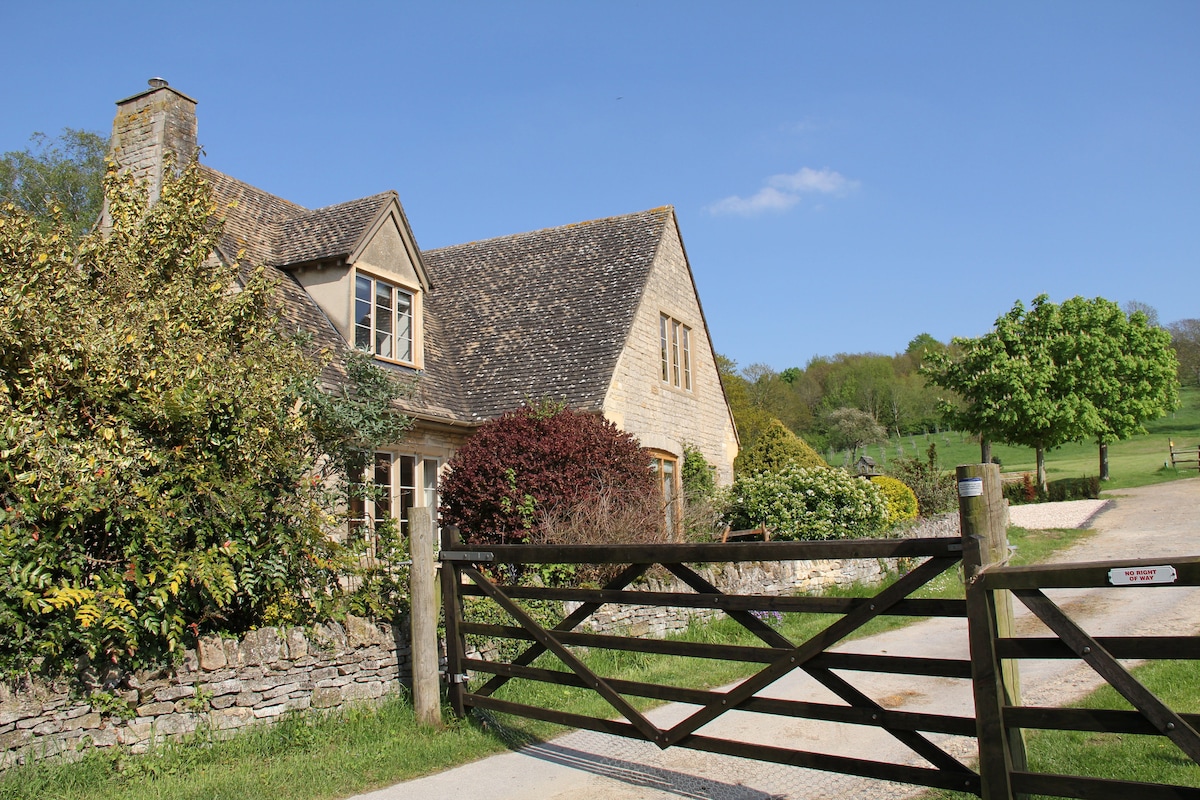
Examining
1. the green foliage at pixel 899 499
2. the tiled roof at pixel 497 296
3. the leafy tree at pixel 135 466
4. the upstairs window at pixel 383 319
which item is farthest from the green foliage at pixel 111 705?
the green foliage at pixel 899 499

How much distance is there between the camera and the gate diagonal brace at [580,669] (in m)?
5.37

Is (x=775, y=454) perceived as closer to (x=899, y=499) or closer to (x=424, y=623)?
(x=899, y=499)

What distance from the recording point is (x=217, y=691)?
618cm

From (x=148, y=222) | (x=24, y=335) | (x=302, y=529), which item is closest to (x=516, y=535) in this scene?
(x=302, y=529)

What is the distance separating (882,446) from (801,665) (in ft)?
217

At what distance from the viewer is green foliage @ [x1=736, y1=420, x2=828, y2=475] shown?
2086 cm

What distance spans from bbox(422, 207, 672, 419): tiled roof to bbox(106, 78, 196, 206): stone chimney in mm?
6641

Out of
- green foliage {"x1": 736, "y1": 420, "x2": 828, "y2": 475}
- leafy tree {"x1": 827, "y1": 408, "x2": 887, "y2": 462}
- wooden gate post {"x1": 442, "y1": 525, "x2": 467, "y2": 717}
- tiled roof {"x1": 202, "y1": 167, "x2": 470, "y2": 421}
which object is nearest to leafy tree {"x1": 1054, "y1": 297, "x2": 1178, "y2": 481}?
green foliage {"x1": 736, "y1": 420, "x2": 828, "y2": 475}

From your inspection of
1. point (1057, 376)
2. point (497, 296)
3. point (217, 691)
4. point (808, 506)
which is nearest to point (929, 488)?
point (808, 506)

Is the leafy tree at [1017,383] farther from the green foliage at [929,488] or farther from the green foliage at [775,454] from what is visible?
the green foliage at [775,454]

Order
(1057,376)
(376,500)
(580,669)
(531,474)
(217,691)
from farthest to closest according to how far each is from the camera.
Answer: (1057,376), (531,474), (376,500), (217,691), (580,669)

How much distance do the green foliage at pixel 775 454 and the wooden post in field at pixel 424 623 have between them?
14.6 m

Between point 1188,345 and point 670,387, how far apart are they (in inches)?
2999

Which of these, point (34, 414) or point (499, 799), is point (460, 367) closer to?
point (34, 414)
